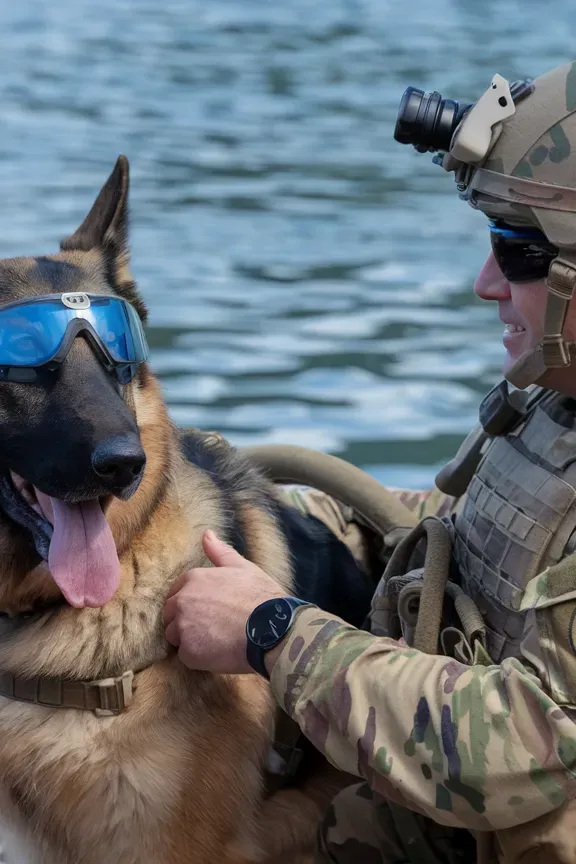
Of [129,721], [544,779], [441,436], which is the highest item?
[544,779]

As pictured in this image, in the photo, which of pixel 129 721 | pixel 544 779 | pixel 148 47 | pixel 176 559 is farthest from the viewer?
pixel 148 47

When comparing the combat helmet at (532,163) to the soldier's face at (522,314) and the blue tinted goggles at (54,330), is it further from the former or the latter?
the blue tinted goggles at (54,330)

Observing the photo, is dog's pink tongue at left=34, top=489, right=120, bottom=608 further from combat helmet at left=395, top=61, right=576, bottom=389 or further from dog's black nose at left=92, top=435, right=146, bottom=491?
combat helmet at left=395, top=61, right=576, bottom=389

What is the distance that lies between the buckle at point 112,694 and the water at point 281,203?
12.1 ft

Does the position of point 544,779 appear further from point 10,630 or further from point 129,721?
point 10,630

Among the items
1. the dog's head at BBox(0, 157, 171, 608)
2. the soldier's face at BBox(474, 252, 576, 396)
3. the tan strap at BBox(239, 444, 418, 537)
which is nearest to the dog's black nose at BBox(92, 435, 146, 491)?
the dog's head at BBox(0, 157, 171, 608)

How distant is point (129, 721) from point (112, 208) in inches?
45.7

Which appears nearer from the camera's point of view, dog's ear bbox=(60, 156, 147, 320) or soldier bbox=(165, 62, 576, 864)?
soldier bbox=(165, 62, 576, 864)

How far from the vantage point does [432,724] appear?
209 cm

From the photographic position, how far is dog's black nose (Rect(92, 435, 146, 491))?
2.33 meters

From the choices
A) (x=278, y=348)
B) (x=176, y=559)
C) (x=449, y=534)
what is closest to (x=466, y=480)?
(x=449, y=534)

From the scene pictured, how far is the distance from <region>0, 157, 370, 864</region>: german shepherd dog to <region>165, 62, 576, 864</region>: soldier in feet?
0.45

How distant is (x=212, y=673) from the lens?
258cm

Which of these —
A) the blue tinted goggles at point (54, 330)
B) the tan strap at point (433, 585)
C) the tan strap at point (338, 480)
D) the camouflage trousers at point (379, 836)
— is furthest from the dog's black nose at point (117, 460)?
the tan strap at point (338, 480)
